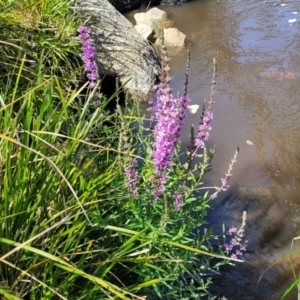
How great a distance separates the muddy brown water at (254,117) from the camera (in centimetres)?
381

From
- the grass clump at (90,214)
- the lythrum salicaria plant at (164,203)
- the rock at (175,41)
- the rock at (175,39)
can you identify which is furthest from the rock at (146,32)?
the lythrum salicaria plant at (164,203)

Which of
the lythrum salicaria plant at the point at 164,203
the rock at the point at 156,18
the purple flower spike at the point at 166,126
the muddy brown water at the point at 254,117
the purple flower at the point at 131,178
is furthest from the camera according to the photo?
the rock at the point at 156,18

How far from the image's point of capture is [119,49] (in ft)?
19.5

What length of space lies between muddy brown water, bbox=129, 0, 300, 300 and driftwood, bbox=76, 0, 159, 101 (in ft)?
1.59

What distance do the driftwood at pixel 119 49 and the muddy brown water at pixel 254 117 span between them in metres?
0.49

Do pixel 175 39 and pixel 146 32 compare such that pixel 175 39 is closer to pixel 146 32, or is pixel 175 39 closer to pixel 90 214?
pixel 146 32

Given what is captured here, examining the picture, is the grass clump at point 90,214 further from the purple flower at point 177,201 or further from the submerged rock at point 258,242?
the submerged rock at point 258,242

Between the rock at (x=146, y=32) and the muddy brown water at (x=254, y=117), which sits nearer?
the muddy brown water at (x=254, y=117)

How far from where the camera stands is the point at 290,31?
767cm

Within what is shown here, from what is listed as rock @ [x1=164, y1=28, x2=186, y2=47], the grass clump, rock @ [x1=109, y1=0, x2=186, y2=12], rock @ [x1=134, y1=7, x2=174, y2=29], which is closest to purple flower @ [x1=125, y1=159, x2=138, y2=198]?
the grass clump

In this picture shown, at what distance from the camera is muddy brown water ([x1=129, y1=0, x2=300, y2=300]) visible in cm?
381

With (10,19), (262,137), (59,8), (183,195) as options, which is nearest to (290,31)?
(262,137)

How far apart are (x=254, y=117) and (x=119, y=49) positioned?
200 cm

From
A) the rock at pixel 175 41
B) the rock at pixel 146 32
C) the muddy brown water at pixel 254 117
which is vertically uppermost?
the rock at pixel 146 32
